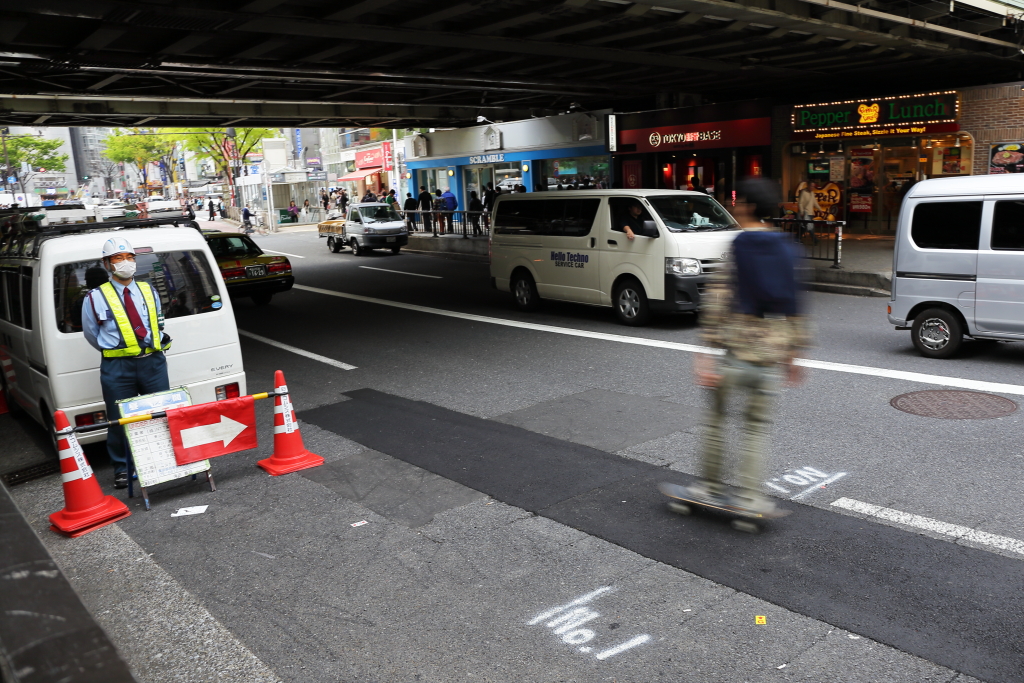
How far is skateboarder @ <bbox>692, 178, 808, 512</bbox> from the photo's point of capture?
16.0 ft

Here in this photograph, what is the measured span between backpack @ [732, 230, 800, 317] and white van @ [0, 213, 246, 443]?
490 cm

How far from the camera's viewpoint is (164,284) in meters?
7.35

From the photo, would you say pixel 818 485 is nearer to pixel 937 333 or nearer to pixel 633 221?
pixel 937 333

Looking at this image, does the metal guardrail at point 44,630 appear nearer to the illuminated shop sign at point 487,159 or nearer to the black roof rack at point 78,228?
the black roof rack at point 78,228

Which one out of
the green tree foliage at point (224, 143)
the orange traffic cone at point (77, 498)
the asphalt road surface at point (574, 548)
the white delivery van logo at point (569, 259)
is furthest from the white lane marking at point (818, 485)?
the green tree foliage at point (224, 143)

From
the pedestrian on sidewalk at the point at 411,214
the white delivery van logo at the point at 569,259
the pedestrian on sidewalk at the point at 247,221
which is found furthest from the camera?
the pedestrian on sidewalk at the point at 247,221

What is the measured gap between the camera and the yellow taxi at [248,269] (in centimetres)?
1689

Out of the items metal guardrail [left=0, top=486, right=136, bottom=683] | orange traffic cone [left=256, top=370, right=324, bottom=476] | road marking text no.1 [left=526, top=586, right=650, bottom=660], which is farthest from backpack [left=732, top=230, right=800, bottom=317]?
orange traffic cone [left=256, top=370, right=324, bottom=476]

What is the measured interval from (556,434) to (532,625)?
326cm

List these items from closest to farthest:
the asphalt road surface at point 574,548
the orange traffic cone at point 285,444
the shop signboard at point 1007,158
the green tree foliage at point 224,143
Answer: the asphalt road surface at point 574,548 → the orange traffic cone at point 285,444 → the shop signboard at point 1007,158 → the green tree foliage at point 224,143

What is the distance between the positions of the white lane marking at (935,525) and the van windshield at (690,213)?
7246mm

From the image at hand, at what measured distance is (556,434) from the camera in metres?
7.42

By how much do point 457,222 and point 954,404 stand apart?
73.6 ft

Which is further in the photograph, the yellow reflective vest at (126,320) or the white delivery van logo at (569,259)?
the white delivery van logo at (569,259)
